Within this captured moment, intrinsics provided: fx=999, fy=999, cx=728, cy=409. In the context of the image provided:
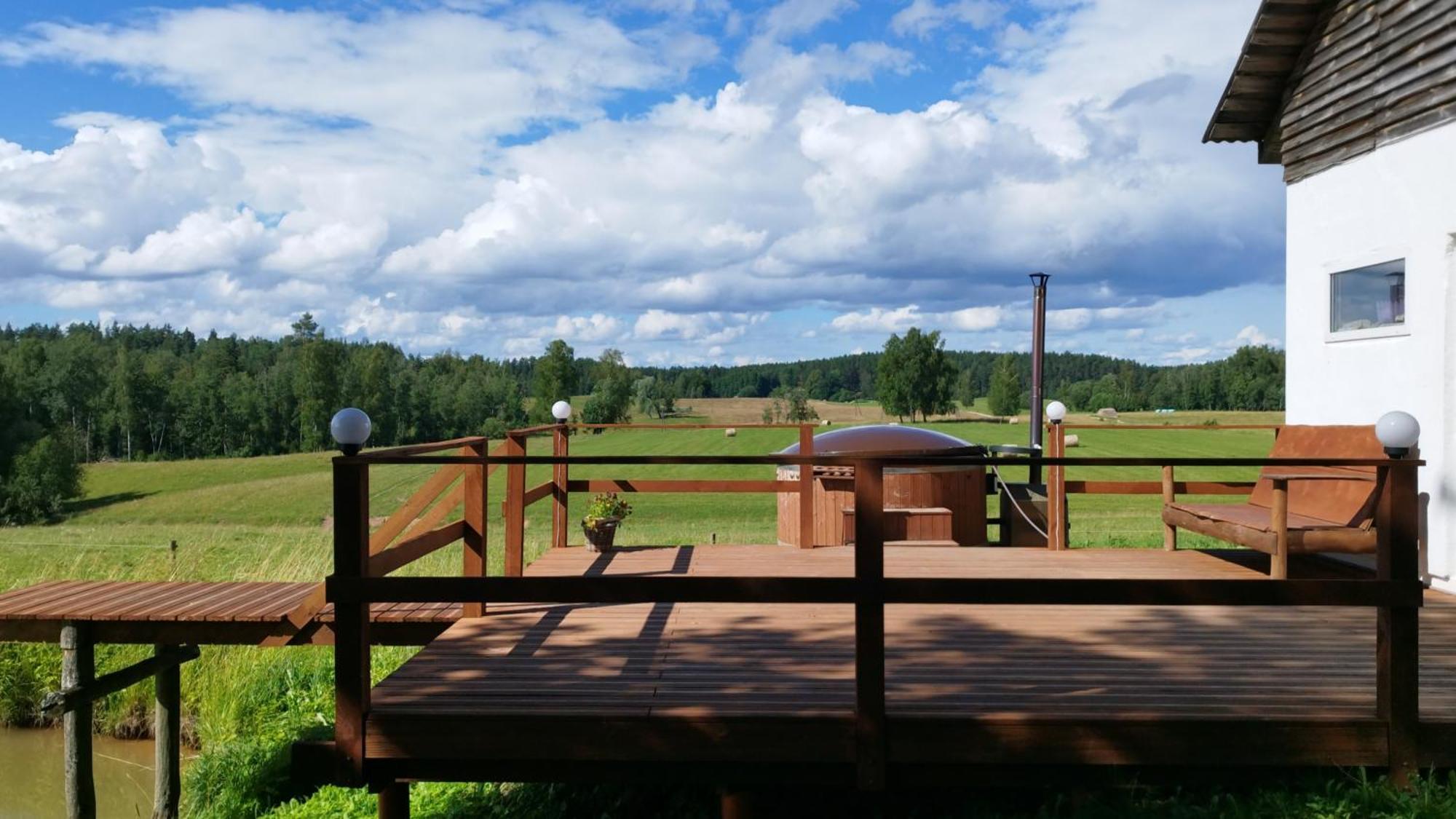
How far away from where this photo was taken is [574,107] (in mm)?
13625

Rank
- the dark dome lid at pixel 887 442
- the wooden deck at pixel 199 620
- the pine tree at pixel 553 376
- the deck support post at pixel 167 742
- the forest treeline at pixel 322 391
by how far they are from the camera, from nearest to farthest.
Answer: the wooden deck at pixel 199 620 < the deck support post at pixel 167 742 < the dark dome lid at pixel 887 442 < the forest treeline at pixel 322 391 < the pine tree at pixel 553 376

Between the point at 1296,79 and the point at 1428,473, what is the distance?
3.36 meters

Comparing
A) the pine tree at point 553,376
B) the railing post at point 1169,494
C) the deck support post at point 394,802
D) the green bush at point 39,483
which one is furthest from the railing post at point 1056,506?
the pine tree at point 553,376

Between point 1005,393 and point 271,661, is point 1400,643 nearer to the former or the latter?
point 271,661

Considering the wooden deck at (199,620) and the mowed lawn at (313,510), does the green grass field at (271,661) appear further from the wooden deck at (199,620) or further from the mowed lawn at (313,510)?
the wooden deck at (199,620)

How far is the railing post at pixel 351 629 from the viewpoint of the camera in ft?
11.9

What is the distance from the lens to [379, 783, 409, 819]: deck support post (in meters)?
3.96

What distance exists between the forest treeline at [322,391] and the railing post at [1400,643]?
64.3 m

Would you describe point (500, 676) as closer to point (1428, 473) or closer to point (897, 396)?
point (1428, 473)

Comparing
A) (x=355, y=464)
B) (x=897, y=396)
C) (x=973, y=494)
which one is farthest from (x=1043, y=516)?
(x=897, y=396)

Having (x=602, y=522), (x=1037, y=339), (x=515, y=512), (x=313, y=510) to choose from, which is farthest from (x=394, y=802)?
(x=313, y=510)

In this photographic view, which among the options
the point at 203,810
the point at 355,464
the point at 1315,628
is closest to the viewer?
the point at 355,464

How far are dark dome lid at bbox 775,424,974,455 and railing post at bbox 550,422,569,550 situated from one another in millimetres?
2149

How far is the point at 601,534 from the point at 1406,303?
18.8 feet
